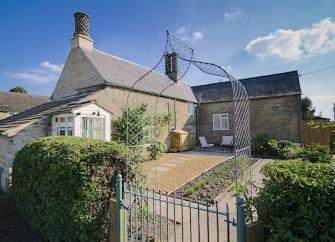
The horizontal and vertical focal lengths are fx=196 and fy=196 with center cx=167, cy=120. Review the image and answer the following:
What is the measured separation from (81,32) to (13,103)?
2037 centimetres

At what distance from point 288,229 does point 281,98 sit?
57.8 feet

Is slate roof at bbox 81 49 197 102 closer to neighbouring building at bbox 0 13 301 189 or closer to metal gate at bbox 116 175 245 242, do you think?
neighbouring building at bbox 0 13 301 189

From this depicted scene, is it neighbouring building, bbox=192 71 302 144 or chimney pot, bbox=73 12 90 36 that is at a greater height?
chimney pot, bbox=73 12 90 36

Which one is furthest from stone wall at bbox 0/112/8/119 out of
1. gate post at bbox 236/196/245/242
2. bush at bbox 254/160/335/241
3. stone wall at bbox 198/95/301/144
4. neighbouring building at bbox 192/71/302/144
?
bush at bbox 254/160/335/241

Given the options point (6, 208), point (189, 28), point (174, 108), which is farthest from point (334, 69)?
point (6, 208)

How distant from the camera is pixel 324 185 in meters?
1.74

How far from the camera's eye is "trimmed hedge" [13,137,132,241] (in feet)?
10.4

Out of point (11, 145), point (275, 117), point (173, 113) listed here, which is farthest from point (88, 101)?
point (275, 117)

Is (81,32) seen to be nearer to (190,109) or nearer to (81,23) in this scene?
(81,23)

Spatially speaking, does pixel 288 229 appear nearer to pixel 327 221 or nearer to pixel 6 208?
pixel 327 221

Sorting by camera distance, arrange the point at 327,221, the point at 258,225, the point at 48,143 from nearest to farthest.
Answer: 1. the point at 327,221
2. the point at 258,225
3. the point at 48,143

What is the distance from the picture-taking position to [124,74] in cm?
1426

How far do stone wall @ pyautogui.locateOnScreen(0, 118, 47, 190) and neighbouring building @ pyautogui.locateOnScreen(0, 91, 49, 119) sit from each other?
70.3 feet

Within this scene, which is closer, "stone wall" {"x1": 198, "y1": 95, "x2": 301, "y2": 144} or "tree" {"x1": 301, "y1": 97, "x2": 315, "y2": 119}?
"stone wall" {"x1": 198, "y1": 95, "x2": 301, "y2": 144}
